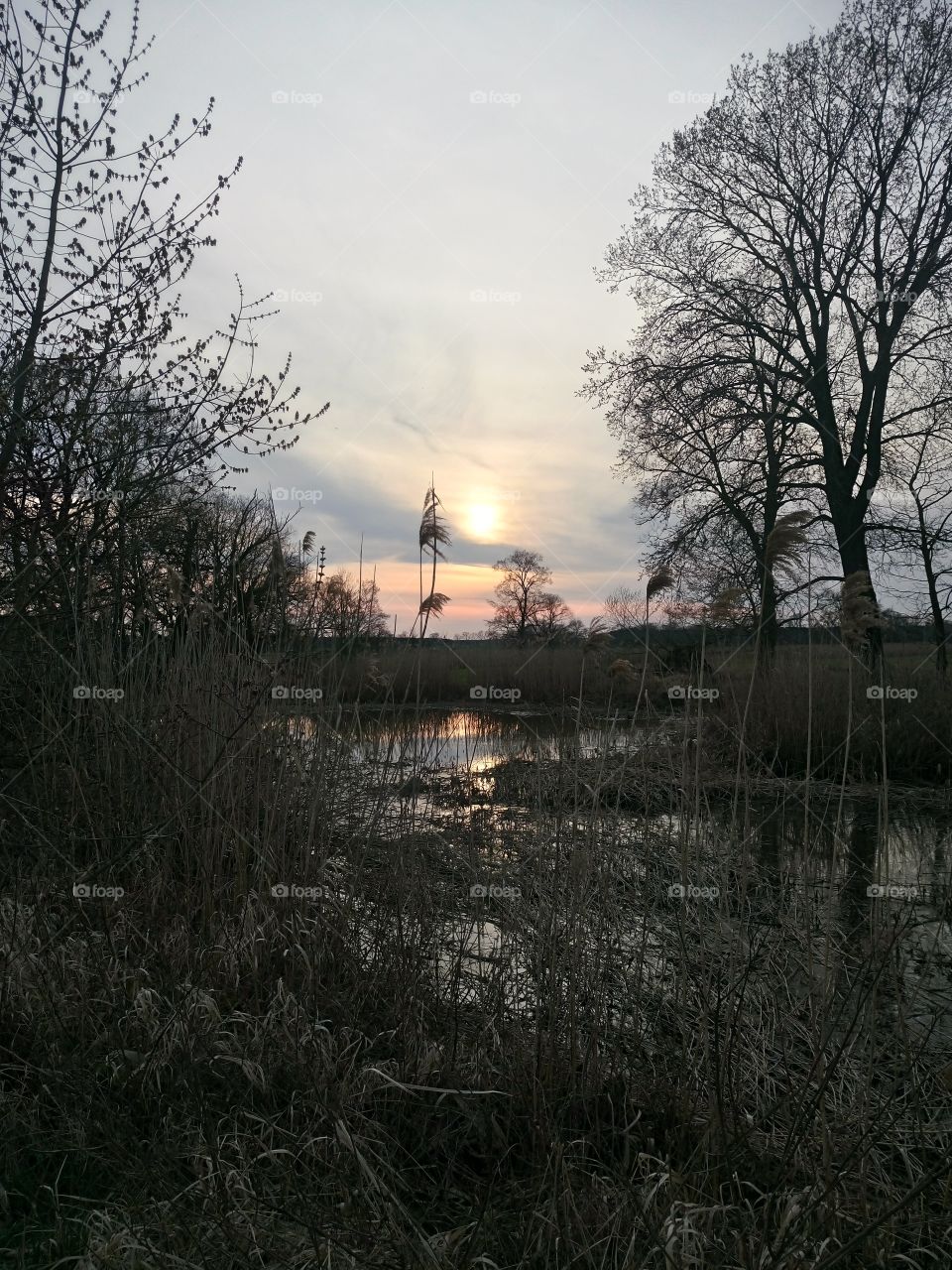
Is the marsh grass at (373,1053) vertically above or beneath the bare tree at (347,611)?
beneath

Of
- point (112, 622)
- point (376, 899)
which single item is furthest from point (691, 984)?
point (112, 622)

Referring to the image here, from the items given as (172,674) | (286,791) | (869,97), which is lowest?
(286,791)

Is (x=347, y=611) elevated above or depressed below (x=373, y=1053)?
above

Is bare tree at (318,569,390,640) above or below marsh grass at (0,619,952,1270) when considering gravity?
above

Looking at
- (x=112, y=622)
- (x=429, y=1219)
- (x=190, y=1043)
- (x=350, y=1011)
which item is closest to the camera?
(x=429, y=1219)

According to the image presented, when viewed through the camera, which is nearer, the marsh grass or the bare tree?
the marsh grass

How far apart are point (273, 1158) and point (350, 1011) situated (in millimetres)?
874

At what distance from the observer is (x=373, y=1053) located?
286 cm

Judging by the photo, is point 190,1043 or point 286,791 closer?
point 190,1043

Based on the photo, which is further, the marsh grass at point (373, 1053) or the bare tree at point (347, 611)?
the bare tree at point (347, 611)

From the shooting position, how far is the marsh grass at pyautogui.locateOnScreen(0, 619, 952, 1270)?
1.94m

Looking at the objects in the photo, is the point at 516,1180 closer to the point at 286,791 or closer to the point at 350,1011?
the point at 350,1011

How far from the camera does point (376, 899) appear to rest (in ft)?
11.9

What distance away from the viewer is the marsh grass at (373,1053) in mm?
1936
